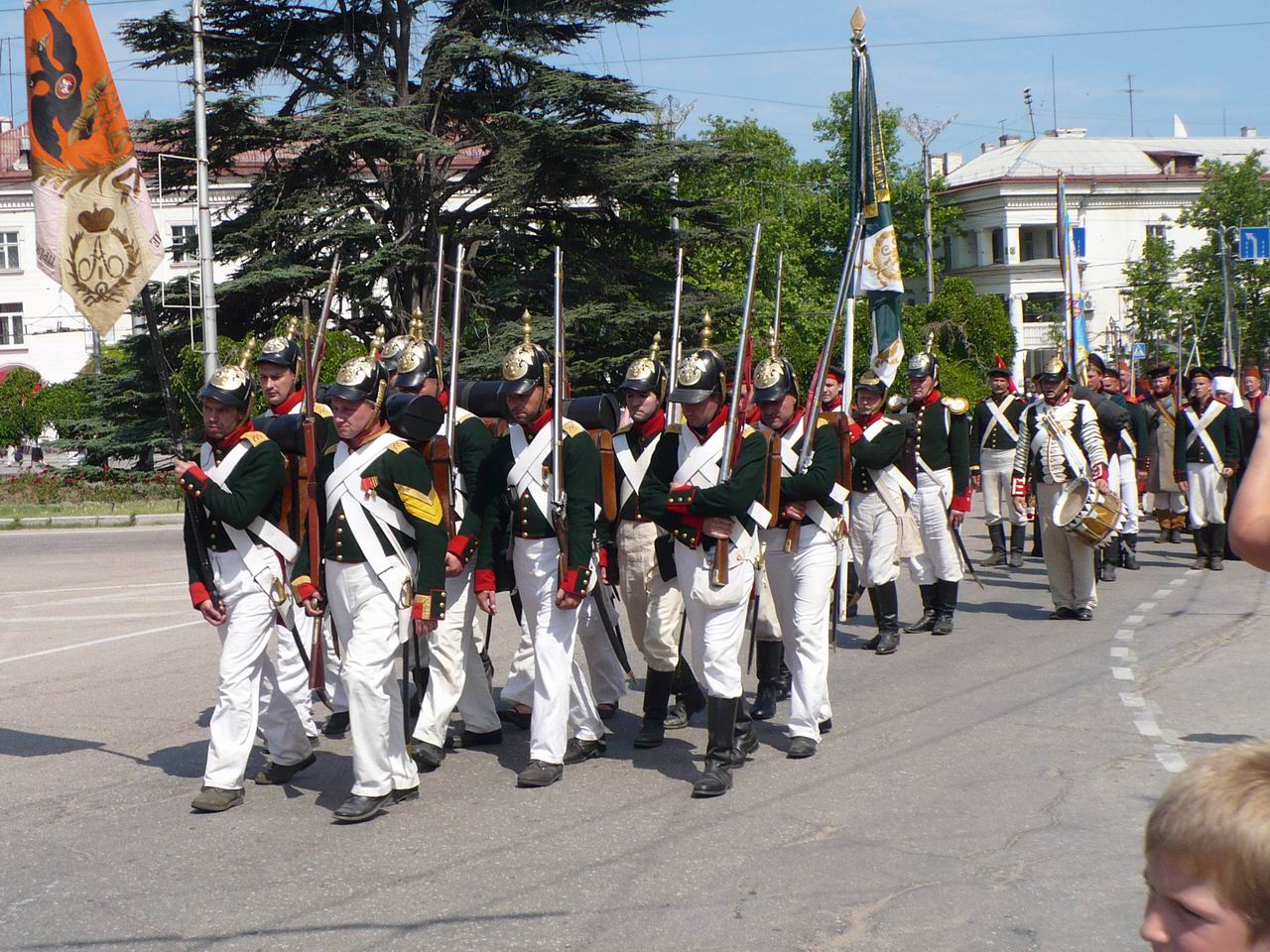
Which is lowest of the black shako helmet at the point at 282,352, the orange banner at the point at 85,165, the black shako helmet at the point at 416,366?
the black shako helmet at the point at 416,366

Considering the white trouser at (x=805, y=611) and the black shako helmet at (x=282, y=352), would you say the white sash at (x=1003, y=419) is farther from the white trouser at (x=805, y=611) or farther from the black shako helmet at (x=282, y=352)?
the black shako helmet at (x=282, y=352)

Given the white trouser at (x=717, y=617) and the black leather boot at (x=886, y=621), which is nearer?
the white trouser at (x=717, y=617)

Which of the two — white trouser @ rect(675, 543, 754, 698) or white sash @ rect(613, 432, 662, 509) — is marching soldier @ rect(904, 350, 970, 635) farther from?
white trouser @ rect(675, 543, 754, 698)

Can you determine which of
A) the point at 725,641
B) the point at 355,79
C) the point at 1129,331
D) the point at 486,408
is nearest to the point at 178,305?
the point at 355,79

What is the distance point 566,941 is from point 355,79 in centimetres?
2818

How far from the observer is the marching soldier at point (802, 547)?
25.8 feet

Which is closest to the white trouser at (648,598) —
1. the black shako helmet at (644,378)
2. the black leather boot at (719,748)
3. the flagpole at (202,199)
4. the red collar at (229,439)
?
the black shako helmet at (644,378)

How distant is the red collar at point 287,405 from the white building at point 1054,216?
73.6 metres

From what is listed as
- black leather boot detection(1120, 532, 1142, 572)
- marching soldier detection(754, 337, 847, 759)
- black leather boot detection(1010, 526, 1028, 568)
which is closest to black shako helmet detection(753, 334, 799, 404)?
marching soldier detection(754, 337, 847, 759)

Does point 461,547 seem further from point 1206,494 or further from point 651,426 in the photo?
point 1206,494

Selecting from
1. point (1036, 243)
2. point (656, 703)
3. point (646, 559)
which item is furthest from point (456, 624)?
point (1036, 243)

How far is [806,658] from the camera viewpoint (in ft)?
25.9

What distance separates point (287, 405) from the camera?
8.76 meters

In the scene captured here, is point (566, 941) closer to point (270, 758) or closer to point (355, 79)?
point (270, 758)
